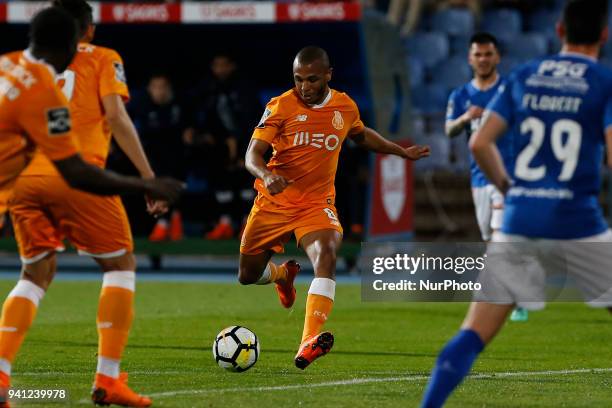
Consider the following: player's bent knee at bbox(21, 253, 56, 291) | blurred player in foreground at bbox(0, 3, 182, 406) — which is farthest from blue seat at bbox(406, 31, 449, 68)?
player's bent knee at bbox(21, 253, 56, 291)

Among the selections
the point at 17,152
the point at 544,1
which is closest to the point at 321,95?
the point at 17,152

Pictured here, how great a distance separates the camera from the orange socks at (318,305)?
800cm

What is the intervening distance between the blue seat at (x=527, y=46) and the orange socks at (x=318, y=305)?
46.1 feet

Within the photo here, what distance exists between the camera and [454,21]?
71.9 feet

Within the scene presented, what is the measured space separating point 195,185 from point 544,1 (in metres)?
8.46

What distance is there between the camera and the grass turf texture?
23.0ft

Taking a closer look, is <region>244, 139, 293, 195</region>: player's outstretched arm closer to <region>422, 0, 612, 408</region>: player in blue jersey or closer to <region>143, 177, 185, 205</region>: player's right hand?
<region>143, 177, 185, 205</region>: player's right hand

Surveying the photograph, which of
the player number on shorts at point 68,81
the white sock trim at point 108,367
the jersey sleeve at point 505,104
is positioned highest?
the jersey sleeve at point 505,104

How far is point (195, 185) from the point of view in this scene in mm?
18188

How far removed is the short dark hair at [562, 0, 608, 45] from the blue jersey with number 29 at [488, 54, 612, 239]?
85mm

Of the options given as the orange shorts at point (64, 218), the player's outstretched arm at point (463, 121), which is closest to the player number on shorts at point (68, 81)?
the orange shorts at point (64, 218)

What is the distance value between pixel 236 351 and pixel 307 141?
1.57m

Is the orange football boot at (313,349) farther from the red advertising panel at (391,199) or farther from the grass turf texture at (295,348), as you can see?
the red advertising panel at (391,199)

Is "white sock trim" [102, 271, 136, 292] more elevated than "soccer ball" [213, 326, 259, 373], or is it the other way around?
"white sock trim" [102, 271, 136, 292]
